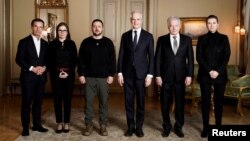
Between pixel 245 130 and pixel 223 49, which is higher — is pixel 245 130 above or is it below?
below

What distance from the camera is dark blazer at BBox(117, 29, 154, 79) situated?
377 centimetres

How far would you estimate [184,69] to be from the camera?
3.81 m

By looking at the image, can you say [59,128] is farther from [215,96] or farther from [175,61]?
[215,96]

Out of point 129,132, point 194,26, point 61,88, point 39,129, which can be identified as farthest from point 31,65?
point 194,26

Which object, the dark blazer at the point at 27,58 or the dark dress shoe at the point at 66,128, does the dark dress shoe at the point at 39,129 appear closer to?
A: the dark dress shoe at the point at 66,128

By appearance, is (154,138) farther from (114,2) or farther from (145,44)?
(114,2)

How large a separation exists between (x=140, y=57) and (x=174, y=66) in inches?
16.3

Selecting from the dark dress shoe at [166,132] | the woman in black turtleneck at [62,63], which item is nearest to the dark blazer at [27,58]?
the woman in black turtleneck at [62,63]

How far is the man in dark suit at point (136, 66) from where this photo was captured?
377cm

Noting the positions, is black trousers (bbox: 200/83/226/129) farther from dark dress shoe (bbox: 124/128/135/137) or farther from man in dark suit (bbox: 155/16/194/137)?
dark dress shoe (bbox: 124/128/135/137)

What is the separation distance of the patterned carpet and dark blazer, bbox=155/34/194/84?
2.31ft

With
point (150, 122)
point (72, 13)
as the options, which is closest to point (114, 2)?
point (72, 13)

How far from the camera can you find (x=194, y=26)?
7.25m

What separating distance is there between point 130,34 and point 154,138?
127 cm
